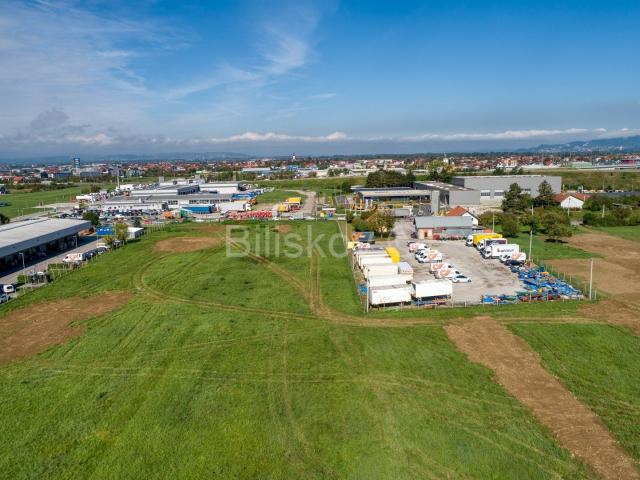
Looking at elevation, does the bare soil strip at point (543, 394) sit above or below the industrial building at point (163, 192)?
below

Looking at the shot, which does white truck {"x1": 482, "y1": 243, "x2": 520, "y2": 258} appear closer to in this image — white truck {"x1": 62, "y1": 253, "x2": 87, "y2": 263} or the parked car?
the parked car

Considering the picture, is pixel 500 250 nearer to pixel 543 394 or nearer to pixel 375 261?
pixel 375 261

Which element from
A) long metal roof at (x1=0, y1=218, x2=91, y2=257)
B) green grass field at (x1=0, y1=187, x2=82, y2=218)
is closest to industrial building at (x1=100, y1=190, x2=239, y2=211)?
green grass field at (x1=0, y1=187, x2=82, y2=218)

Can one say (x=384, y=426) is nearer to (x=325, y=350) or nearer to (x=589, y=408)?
(x=325, y=350)

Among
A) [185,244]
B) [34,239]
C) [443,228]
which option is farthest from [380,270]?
[34,239]

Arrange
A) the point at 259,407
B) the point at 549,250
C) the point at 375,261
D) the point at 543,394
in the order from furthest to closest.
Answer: the point at 549,250
the point at 375,261
the point at 543,394
the point at 259,407

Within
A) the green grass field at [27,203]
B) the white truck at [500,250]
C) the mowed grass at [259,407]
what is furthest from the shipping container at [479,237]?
the green grass field at [27,203]

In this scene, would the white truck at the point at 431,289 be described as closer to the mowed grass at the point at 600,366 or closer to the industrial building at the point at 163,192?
the mowed grass at the point at 600,366
